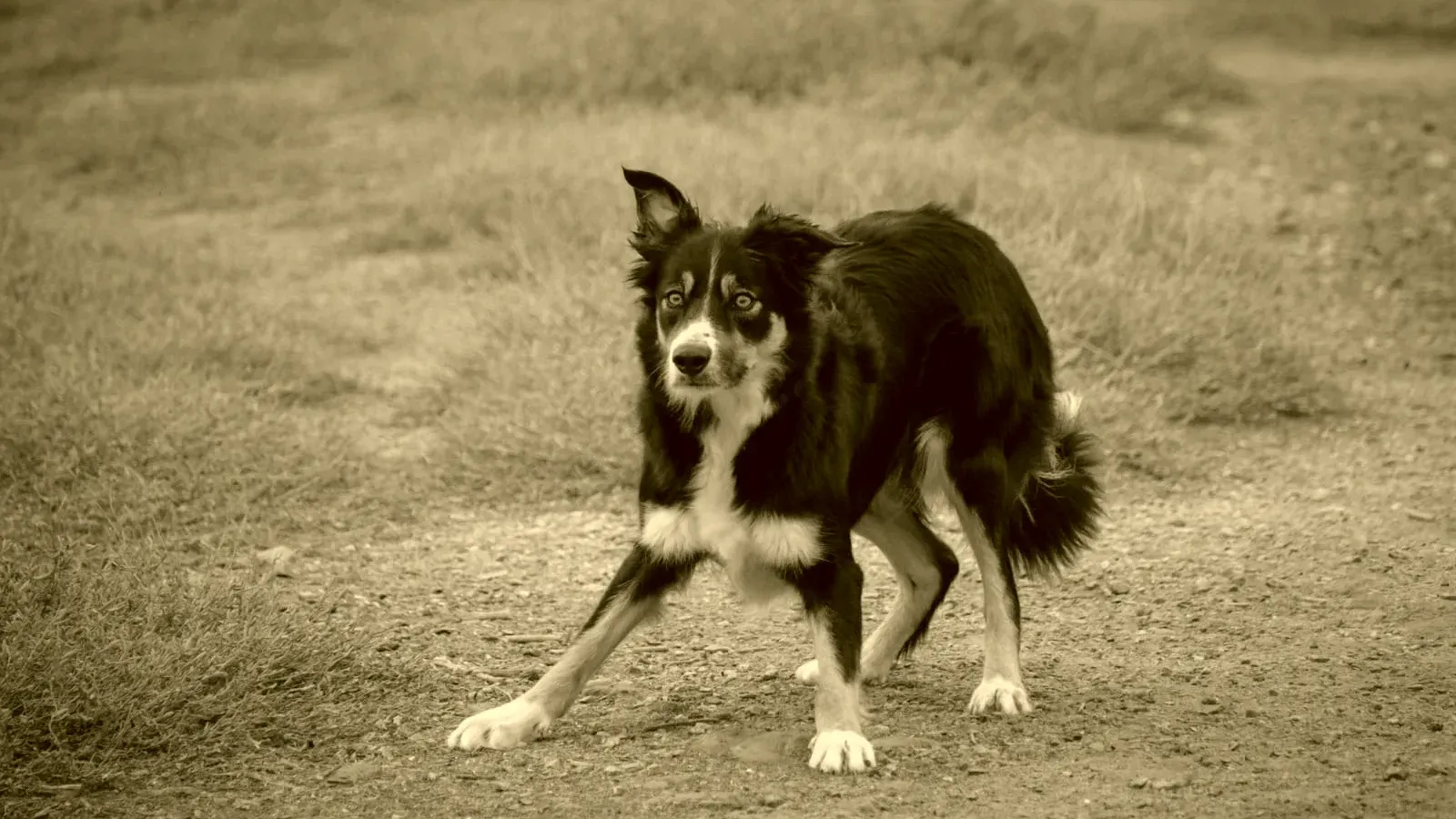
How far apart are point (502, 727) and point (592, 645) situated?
33 cm

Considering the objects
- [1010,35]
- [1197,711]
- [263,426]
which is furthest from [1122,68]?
[1197,711]

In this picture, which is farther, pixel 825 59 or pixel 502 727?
pixel 825 59

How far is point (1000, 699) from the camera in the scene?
187 inches

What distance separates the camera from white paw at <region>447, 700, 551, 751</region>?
449 centimetres

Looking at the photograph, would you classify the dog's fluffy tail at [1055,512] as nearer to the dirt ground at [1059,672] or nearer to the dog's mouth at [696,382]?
the dirt ground at [1059,672]

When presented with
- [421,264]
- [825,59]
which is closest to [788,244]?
[421,264]

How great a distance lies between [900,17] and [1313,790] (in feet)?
31.7

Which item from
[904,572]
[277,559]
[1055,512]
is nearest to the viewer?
[904,572]

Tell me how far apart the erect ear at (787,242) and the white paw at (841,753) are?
1.29m

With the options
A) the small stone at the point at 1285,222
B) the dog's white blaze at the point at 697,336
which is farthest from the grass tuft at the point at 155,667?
the small stone at the point at 1285,222

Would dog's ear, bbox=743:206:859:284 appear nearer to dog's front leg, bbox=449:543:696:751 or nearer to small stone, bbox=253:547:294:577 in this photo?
dog's front leg, bbox=449:543:696:751

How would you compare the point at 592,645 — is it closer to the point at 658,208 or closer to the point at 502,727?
the point at 502,727

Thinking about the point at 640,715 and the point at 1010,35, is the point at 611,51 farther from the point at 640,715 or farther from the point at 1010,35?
the point at 640,715

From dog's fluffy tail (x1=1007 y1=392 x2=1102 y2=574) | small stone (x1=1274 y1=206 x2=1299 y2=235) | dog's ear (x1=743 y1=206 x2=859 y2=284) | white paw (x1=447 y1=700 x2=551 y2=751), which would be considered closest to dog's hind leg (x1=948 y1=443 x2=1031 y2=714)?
dog's fluffy tail (x1=1007 y1=392 x2=1102 y2=574)
